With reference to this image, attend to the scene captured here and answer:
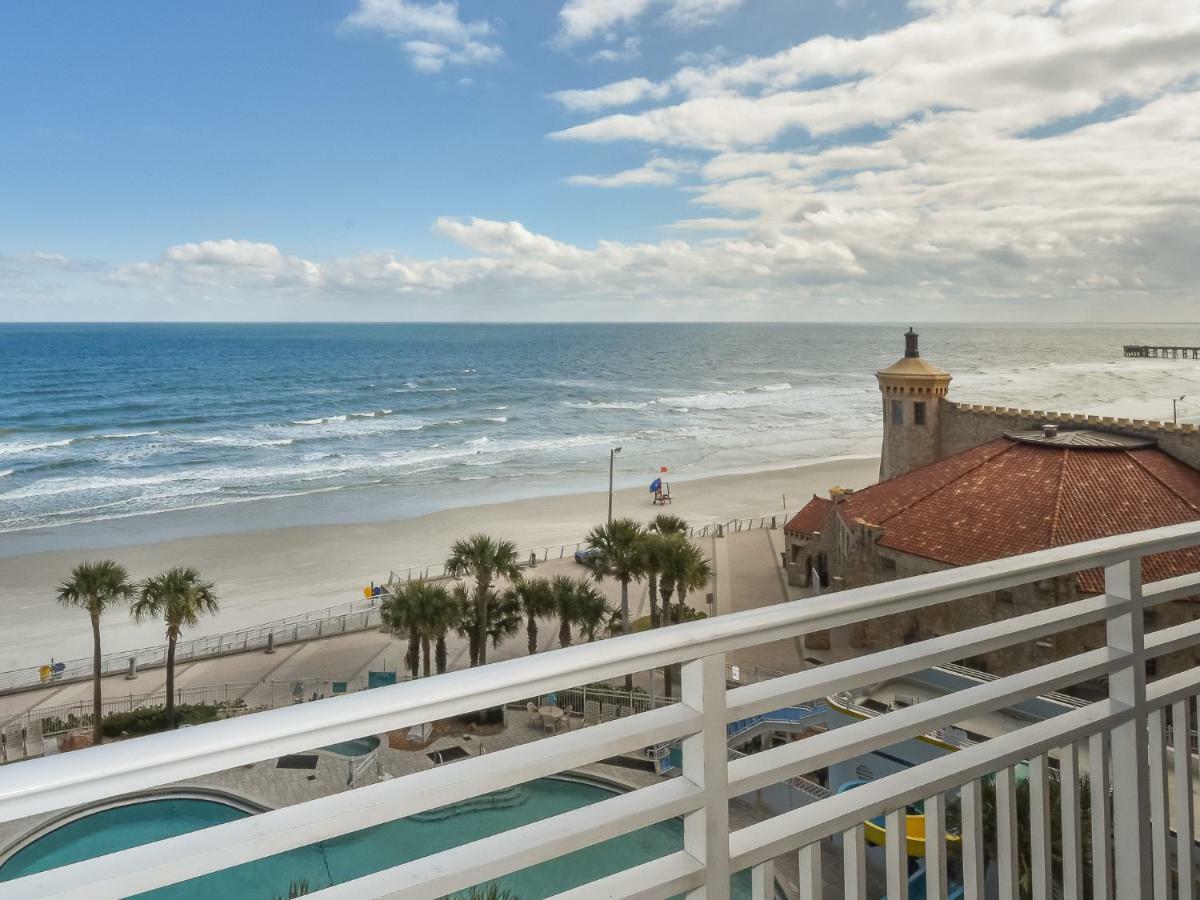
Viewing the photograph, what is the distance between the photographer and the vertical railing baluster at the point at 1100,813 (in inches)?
93.4

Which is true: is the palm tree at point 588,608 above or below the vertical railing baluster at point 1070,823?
below

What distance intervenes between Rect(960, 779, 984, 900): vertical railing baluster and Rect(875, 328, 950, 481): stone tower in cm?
2599

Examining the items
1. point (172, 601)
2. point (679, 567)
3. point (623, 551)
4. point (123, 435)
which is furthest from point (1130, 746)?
point (123, 435)

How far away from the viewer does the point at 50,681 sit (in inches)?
786

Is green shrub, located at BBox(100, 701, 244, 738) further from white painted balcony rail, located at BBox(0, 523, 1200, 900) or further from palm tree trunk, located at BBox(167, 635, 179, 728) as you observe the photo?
white painted balcony rail, located at BBox(0, 523, 1200, 900)

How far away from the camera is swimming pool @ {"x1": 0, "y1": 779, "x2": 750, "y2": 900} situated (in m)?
9.85

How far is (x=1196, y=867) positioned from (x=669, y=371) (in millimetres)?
119247

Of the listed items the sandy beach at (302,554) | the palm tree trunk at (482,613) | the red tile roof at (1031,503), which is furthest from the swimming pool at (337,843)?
the sandy beach at (302,554)

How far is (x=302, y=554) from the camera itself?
3158cm

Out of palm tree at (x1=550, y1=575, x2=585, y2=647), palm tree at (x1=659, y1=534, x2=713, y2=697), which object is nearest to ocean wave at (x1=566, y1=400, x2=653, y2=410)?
palm tree at (x1=550, y1=575, x2=585, y2=647)

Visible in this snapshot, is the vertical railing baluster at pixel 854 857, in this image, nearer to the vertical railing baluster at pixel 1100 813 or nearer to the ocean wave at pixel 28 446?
the vertical railing baluster at pixel 1100 813

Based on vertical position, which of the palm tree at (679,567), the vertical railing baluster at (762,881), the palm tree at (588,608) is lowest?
the palm tree at (588,608)

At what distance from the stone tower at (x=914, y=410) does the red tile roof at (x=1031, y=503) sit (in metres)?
4.18

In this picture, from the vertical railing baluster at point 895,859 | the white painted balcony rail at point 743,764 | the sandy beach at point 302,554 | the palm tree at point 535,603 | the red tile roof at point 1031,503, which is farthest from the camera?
the sandy beach at point 302,554
